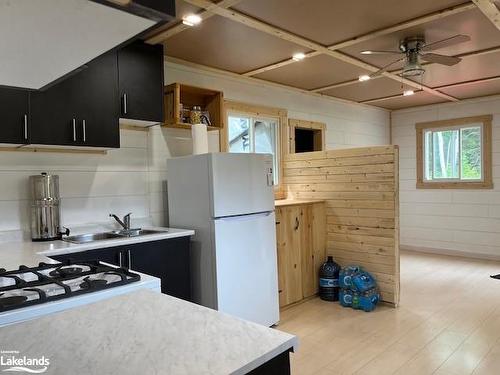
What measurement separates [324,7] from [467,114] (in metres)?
4.36

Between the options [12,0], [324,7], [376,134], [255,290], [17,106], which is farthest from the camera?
[376,134]

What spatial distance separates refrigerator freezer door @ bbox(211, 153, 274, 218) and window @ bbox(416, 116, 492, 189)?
411 cm

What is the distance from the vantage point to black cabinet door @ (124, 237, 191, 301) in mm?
2637

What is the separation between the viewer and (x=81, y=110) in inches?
104

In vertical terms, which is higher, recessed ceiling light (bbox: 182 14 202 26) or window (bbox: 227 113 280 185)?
recessed ceiling light (bbox: 182 14 202 26)

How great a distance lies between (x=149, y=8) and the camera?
0.79 metres

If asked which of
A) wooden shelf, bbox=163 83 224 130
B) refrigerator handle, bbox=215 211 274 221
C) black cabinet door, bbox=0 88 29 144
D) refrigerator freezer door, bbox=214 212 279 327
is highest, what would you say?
wooden shelf, bbox=163 83 224 130

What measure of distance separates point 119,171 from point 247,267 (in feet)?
4.43

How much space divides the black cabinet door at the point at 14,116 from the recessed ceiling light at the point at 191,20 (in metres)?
1.15

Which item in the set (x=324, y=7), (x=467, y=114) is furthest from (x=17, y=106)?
(x=467, y=114)

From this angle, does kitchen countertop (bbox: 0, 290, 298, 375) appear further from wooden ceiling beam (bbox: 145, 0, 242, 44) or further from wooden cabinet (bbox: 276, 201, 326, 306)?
wooden cabinet (bbox: 276, 201, 326, 306)

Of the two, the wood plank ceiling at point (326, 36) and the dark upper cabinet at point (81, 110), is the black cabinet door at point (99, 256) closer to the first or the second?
the dark upper cabinet at point (81, 110)

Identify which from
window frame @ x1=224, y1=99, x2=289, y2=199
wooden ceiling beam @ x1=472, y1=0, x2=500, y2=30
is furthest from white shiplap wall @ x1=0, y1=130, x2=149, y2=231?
wooden ceiling beam @ x1=472, y1=0, x2=500, y2=30

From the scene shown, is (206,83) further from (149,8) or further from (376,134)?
(376,134)
